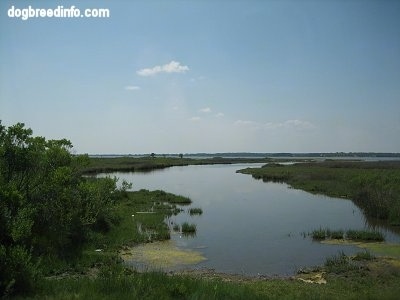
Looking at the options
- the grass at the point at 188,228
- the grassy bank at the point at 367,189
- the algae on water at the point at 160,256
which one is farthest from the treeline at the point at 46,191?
the grassy bank at the point at 367,189

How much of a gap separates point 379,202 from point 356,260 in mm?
12511

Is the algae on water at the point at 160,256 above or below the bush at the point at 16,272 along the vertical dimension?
below

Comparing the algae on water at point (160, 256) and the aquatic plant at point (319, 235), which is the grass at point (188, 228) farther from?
the aquatic plant at point (319, 235)

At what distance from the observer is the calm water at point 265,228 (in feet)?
54.1

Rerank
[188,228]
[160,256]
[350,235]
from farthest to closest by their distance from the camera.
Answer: [188,228]
[350,235]
[160,256]

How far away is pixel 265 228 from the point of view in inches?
922

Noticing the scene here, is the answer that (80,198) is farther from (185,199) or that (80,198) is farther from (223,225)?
(185,199)

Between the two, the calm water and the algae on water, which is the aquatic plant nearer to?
the calm water

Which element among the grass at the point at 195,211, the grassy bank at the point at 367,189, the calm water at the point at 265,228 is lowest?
the calm water at the point at 265,228

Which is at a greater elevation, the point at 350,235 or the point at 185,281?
the point at 185,281

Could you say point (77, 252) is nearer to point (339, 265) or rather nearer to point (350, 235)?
point (339, 265)

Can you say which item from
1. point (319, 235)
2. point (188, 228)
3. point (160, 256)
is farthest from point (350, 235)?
point (160, 256)

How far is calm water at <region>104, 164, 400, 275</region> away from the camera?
1649cm

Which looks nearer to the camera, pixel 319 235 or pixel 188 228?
pixel 319 235
